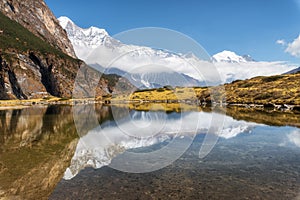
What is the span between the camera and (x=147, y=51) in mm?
29172

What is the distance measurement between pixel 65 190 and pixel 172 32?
46.2ft

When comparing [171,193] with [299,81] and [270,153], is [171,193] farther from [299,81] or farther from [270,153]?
[299,81]

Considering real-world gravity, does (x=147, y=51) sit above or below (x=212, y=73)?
above

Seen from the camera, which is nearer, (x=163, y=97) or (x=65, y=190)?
(x=65, y=190)

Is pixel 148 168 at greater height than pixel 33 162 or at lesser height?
greater

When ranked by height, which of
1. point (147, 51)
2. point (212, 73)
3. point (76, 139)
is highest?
point (147, 51)

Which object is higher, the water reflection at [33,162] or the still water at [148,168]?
the still water at [148,168]

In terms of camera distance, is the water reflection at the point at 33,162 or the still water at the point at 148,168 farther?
the water reflection at the point at 33,162

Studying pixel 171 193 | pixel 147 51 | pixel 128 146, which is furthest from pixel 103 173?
pixel 147 51

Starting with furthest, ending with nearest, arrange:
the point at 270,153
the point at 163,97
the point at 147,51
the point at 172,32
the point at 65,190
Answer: the point at 163,97 < the point at 147,51 < the point at 270,153 < the point at 172,32 < the point at 65,190

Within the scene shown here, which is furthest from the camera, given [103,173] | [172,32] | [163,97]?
[163,97]

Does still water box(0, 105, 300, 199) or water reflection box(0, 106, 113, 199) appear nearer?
still water box(0, 105, 300, 199)

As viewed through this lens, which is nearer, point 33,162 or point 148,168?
point 148,168

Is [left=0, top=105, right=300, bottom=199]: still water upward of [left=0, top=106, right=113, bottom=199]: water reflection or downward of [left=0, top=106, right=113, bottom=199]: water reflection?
upward
